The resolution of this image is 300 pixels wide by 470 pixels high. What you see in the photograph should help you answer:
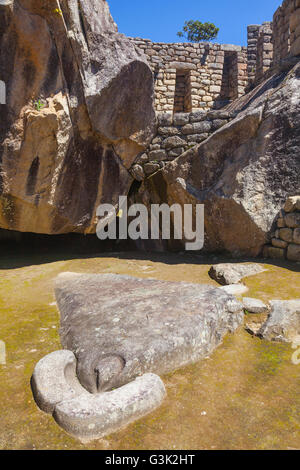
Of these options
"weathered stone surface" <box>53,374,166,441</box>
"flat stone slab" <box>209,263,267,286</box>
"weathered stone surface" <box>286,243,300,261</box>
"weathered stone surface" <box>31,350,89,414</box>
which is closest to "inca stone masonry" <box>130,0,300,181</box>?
"weathered stone surface" <box>286,243,300,261</box>

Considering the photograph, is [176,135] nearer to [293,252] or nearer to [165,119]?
[165,119]

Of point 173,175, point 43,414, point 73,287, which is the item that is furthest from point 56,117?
point 43,414

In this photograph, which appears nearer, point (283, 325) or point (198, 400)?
point (198, 400)

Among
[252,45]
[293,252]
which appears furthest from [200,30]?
[293,252]

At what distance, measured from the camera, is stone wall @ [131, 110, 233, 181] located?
20.5 ft

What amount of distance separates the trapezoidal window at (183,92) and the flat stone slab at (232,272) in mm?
7525

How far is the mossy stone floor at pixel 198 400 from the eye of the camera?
165 cm

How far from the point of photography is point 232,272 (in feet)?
13.9

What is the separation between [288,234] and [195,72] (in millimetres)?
7884

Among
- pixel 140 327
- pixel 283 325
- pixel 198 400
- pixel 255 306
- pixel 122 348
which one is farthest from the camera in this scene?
pixel 255 306

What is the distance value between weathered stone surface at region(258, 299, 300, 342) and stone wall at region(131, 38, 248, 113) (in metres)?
8.53

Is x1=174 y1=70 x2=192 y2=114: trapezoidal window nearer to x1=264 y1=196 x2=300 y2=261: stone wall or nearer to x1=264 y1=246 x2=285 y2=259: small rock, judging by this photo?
x1=264 y1=196 x2=300 y2=261: stone wall

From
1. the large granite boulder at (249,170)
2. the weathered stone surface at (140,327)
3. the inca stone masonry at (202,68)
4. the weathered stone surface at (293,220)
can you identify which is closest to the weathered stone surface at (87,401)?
the weathered stone surface at (140,327)

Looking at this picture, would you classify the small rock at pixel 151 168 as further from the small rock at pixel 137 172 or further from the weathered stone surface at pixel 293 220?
the weathered stone surface at pixel 293 220
